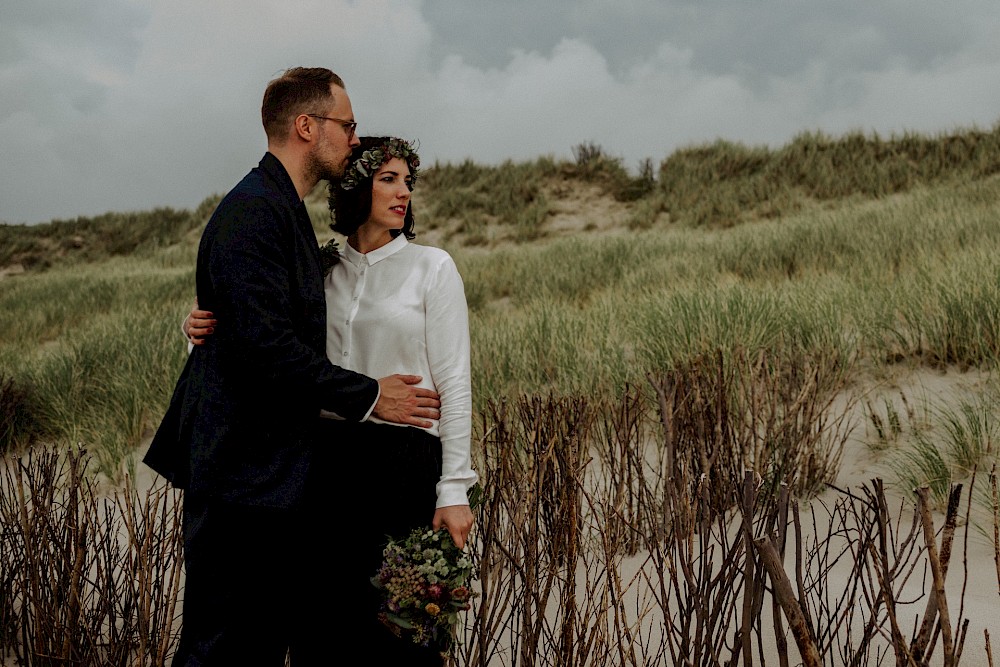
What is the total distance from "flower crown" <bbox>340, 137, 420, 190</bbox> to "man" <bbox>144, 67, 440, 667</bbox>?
0.04m

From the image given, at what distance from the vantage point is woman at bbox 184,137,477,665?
1.85 metres

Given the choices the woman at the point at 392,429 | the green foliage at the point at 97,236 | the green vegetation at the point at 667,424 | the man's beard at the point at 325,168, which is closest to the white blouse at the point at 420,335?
the woman at the point at 392,429

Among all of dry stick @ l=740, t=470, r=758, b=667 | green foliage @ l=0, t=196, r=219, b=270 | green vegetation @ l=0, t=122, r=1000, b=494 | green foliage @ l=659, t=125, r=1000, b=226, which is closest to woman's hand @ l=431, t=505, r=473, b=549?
dry stick @ l=740, t=470, r=758, b=667

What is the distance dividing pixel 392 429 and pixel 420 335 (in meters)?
0.24

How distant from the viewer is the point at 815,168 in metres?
16.6

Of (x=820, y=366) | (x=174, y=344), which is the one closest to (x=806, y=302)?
(x=820, y=366)

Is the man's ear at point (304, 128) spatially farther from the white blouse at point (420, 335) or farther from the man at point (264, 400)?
the white blouse at point (420, 335)

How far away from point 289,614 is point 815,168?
17018 mm

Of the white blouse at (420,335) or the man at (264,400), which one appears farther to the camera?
the white blouse at (420,335)

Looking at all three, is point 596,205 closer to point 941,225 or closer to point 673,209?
point 673,209

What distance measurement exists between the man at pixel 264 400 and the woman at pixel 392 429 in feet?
0.18

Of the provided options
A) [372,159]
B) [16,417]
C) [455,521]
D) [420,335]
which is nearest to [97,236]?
[16,417]

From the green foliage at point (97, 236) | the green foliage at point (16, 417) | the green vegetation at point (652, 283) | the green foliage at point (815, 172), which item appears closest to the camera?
the green vegetation at point (652, 283)

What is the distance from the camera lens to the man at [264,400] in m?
1.69
